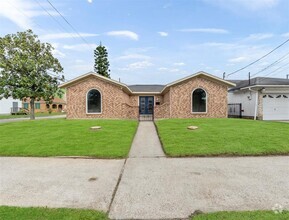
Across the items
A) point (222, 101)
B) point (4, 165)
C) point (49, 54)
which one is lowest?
point (4, 165)

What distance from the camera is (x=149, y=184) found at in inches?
173

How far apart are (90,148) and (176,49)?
16.4m

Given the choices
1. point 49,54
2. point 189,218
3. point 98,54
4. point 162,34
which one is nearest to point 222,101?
point 162,34

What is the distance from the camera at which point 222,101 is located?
1681cm

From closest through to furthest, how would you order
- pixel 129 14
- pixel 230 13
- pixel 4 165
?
pixel 4 165 < pixel 129 14 < pixel 230 13

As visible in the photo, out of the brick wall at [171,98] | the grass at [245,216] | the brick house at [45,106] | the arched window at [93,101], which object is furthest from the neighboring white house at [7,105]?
the grass at [245,216]

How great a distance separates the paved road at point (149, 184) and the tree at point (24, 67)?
1419cm

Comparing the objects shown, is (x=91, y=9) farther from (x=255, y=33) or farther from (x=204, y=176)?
(x=255, y=33)

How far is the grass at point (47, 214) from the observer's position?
296 centimetres

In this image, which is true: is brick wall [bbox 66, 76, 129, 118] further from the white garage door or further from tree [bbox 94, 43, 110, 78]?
tree [bbox 94, 43, 110, 78]

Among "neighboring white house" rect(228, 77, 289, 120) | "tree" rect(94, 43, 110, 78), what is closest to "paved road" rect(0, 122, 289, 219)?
"neighboring white house" rect(228, 77, 289, 120)

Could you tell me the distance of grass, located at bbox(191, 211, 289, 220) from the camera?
9.50 feet

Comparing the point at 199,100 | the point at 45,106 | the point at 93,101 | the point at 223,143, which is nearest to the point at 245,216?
the point at 223,143

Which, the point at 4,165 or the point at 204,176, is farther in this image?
the point at 4,165
